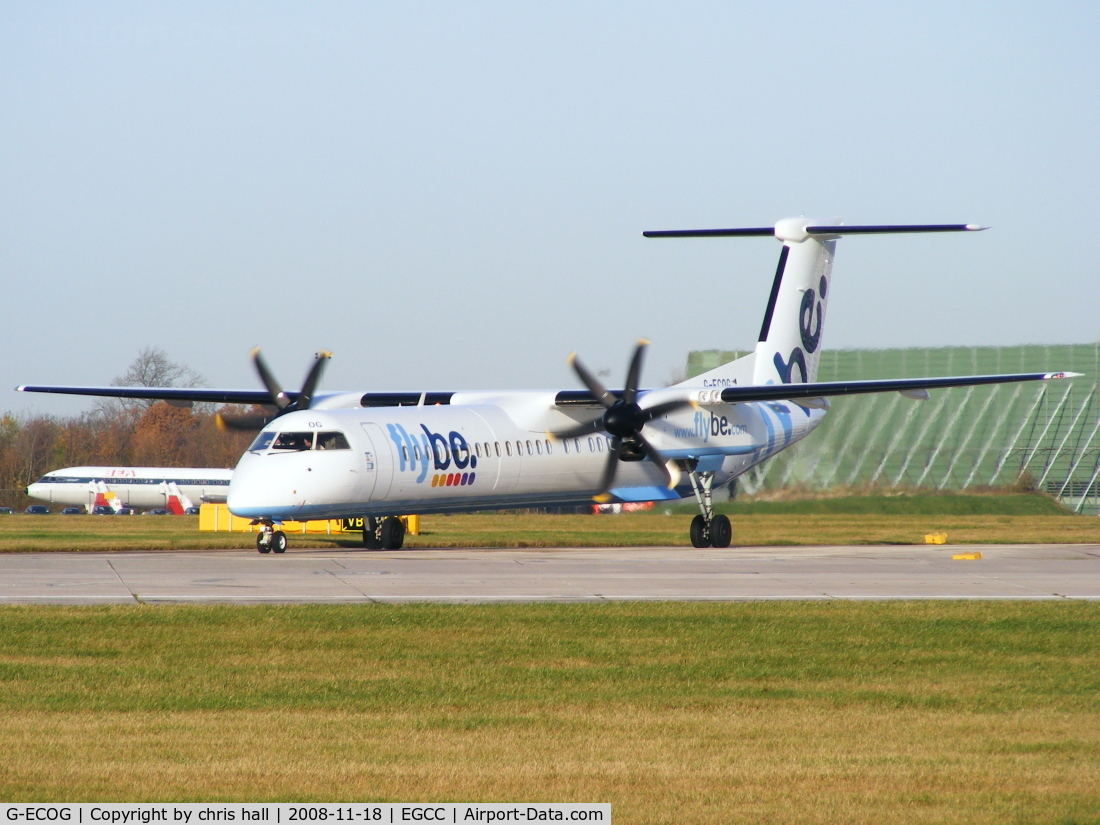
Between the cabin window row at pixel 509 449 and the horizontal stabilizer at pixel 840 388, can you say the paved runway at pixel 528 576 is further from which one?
the horizontal stabilizer at pixel 840 388

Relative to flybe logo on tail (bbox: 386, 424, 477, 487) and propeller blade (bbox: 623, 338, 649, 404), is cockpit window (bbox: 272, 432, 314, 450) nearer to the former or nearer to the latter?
flybe logo on tail (bbox: 386, 424, 477, 487)

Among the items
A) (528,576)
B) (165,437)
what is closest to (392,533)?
(528,576)

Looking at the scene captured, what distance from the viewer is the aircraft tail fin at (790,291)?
32438 millimetres

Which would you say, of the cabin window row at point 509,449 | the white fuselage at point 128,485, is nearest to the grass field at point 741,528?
the cabin window row at point 509,449

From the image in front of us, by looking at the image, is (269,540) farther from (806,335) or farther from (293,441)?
(806,335)

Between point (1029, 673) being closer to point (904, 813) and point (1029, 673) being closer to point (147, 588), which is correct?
point (904, 813)

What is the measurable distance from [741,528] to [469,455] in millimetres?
14639

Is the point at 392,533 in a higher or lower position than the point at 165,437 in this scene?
lower

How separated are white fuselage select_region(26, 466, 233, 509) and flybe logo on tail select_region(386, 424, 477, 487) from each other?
5245 centimetres

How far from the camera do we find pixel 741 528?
131ft

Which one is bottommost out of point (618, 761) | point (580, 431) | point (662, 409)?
point (618, 761)

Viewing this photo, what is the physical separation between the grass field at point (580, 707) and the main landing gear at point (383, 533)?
14288mm

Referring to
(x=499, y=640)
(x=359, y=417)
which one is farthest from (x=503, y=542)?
(x=499, y=640)

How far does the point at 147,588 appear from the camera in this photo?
17.2 m
